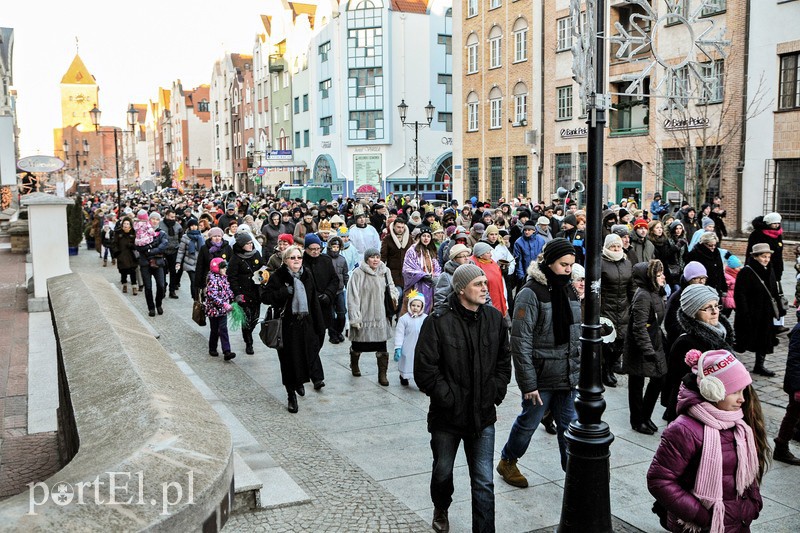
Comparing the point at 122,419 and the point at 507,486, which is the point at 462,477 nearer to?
the point at 507,486

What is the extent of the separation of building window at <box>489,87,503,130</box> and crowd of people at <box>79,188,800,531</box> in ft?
80.4

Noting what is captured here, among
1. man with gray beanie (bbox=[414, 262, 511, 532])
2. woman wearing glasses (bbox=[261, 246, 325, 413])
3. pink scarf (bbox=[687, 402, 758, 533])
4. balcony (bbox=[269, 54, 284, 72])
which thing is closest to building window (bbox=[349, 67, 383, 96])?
balcony (bbox=[269, 54, 284, 72])

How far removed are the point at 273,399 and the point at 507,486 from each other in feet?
11.6

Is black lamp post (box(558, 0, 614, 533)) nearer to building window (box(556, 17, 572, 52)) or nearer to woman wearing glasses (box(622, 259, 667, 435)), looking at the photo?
woman wearing glasses (box(622, 259, 667, 435))

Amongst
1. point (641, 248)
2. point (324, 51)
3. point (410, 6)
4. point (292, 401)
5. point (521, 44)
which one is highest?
point (410, 6)

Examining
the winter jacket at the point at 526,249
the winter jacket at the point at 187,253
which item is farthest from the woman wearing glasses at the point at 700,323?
the winter jacket at the point at 187,253

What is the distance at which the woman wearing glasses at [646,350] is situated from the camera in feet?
23.3

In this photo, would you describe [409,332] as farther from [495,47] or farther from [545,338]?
[495,47]

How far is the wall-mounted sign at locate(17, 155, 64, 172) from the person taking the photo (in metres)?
20.0

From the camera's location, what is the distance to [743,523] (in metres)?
4.00

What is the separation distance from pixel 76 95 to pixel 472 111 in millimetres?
113868

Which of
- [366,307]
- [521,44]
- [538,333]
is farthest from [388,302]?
[521,44]

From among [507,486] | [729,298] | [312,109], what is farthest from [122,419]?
[312,109]

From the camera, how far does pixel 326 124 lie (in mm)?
60219
